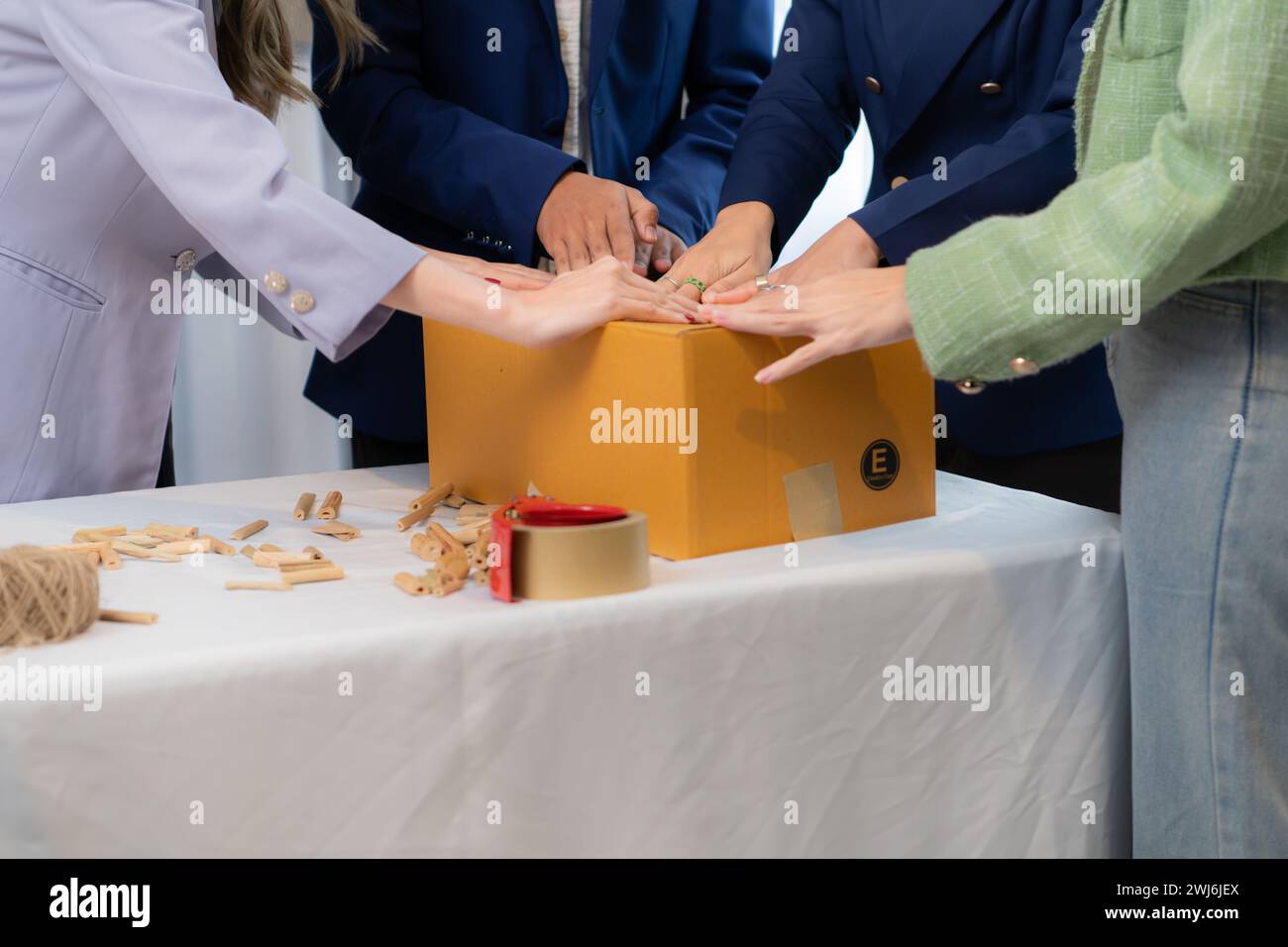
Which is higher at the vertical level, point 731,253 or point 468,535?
point 731,253

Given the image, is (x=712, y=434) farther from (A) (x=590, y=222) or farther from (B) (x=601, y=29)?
(B) (x=601, y=29)

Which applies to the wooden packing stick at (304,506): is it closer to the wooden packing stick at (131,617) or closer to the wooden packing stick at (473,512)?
the wooden packing stick at (473,512)

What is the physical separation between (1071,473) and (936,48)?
17.8 inches

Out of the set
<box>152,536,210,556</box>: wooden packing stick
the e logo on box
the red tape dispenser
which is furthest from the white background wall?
the red tape dispenser

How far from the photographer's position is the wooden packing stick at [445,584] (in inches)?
39.1

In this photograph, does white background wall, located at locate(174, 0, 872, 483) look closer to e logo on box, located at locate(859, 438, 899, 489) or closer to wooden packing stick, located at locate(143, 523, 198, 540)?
wooden packing stick, located at locate(143, 523, 198, 540)

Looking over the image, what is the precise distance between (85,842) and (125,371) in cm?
68

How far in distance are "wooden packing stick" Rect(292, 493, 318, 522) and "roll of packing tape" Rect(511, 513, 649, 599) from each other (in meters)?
0.37

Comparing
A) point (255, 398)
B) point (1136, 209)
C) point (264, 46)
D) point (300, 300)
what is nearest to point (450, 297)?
point (300, 300)

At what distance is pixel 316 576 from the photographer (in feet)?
3.43

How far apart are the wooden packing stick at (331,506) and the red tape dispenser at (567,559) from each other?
330 mm

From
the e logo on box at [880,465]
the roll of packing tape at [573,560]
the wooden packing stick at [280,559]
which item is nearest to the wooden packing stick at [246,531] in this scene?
the wooden packing stick at [280,559]
